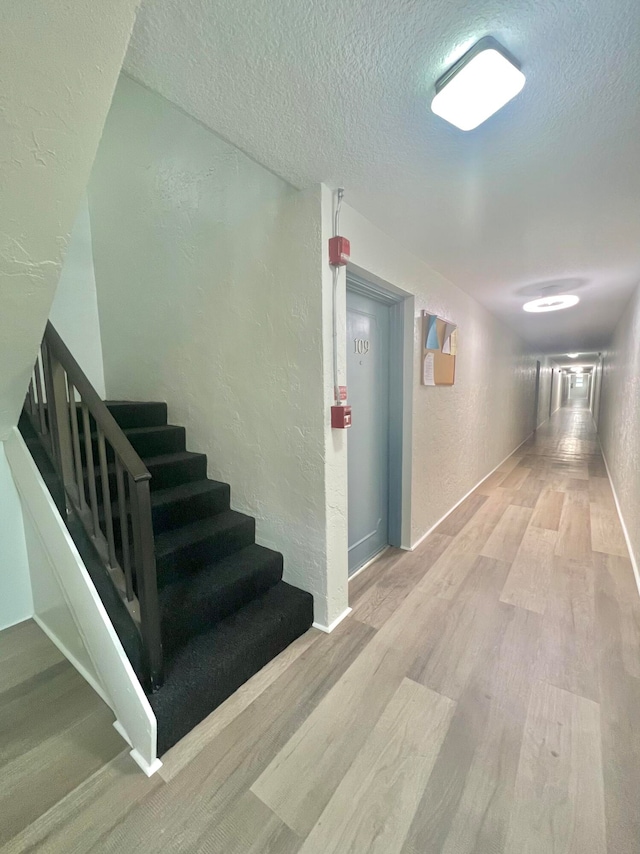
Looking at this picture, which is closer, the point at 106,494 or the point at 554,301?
the point at 106,494

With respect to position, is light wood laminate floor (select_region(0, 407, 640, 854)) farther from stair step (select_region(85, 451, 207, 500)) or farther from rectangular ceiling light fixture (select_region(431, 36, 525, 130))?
rectangular ceiling light fixture (select_region(431, 36, 525, 130))

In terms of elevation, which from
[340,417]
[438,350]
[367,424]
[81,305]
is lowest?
[367,424]

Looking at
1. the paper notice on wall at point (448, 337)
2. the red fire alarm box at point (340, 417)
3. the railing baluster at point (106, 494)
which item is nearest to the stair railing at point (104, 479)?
the railing baluster at point (106, 494)

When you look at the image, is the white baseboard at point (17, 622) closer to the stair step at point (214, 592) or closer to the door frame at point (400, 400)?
the stair step at point (214, 592)

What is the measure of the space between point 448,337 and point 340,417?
181cm

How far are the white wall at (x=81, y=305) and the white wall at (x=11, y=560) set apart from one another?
4.62ft

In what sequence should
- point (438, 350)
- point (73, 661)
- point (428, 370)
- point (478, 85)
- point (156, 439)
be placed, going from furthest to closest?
point (438, 350), point (428, 370), point (156, 439), point (73, 661), point (478, 85)

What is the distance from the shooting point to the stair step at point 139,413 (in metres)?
2.46

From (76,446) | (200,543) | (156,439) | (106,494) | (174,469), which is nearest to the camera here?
(106,494)

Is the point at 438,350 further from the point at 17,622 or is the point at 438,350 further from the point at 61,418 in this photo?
the point at 17,622

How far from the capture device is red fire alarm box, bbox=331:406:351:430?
1796mm

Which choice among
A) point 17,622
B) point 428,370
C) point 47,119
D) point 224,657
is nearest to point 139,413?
point 17,622

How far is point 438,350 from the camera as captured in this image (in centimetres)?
290

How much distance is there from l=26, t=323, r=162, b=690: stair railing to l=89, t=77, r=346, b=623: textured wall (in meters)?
0.79
